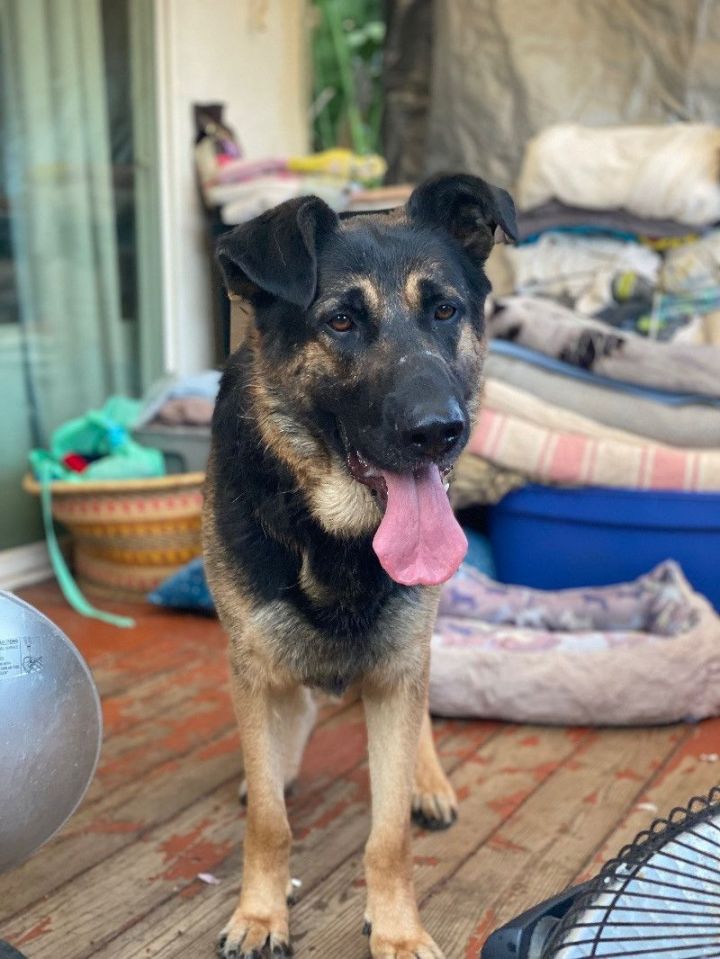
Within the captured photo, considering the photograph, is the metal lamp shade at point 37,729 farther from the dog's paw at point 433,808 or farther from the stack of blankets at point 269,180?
the stack of blankets at point 269,180

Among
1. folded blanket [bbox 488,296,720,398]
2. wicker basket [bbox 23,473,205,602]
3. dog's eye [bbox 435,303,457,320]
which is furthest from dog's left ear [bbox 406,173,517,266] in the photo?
wicker basket [bbox 23,473,205,602]

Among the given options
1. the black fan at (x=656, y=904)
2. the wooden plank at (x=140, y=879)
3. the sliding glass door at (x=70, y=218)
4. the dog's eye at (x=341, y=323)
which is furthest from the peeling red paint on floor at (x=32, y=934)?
the sliding glass door at (x=70, y=218)

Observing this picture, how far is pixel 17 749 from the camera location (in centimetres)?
150

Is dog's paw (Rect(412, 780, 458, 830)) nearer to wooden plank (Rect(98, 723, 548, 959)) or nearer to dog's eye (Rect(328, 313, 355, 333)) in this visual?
wooden plank (Rect(98, 723, 548, 959))

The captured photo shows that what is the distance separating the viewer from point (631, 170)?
4.09 m

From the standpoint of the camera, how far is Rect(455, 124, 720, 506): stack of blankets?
333 cm

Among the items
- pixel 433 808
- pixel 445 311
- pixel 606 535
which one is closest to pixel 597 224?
pixel 606 535

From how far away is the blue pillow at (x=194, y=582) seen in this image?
3.57 m

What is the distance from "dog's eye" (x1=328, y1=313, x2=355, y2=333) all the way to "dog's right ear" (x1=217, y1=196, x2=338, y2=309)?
0.17 ft

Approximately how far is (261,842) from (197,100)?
3.63 m

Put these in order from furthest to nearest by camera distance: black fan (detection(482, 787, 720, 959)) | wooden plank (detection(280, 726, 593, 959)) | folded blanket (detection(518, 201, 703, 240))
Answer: folded blanket (detection(518, 201, 703, 240)) < wooden plank (detection(280, 726, 593, 959)) < black fan (detection(482, 787, 720, 959))

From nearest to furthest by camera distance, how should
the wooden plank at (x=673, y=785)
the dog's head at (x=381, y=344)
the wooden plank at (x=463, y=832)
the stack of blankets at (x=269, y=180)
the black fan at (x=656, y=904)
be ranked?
the black fan at (x=656, y=904) < the dog's head at (x=381, y=344) < the wooden plank at (x=463, y=832) < the wooden plank at (x=673, y=785) < the stack of blankets at (x=269, y=180)

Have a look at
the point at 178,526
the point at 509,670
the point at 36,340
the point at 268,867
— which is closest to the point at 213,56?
the point at 36,340

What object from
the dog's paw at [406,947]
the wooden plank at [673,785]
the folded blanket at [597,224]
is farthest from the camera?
the folded blanket at [597,224]
